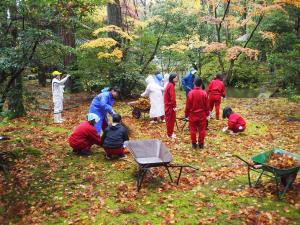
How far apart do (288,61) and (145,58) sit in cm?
755

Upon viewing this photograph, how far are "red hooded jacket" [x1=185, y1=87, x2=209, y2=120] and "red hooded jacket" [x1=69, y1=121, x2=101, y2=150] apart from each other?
264 centimetres

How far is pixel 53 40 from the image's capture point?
353 inches

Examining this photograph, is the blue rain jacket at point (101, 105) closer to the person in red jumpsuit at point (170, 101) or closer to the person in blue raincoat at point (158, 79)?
the person in red jumpsuit at point (170, 101)

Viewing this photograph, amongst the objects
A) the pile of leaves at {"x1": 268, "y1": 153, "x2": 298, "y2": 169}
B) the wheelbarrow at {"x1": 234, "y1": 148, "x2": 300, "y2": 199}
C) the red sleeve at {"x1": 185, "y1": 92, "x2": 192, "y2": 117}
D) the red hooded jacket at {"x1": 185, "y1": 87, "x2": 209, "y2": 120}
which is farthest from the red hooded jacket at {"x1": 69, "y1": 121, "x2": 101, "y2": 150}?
the pile of leaves at {"x1": 268, "y1": 153, "x2": 298, "y2": 169}

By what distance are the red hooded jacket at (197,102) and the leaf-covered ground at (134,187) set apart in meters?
1.15

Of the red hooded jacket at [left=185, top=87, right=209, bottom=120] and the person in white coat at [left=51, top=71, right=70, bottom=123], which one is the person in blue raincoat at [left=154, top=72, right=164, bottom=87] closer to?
the person in white coat at [left=51, top=71, right=70, bottom=123]

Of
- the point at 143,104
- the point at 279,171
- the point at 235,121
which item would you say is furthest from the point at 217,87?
the point at 279,171

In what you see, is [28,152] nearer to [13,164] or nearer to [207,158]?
[13,164]

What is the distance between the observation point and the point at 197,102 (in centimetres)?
954

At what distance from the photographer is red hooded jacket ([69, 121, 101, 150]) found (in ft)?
30.0

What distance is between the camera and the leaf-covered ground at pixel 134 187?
635cm

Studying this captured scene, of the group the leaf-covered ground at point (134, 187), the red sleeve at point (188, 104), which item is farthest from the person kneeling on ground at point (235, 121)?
the red sleeve at point (188, 104)

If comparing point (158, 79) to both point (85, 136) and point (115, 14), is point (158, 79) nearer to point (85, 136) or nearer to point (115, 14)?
point (85, 136)

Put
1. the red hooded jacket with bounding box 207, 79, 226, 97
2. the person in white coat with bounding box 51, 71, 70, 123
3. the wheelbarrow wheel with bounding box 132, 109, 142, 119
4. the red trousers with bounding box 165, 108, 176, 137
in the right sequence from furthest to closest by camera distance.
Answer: the wheelbarrow wheel with bounding box 132, 109, 142, 119 < the person in white coat with bounding box 51, 71, 70, 123 < the red hooded jacket with bounding box 207, 79, 226, 97 < the red trousers with bounding box 165, 108, 176, 137
